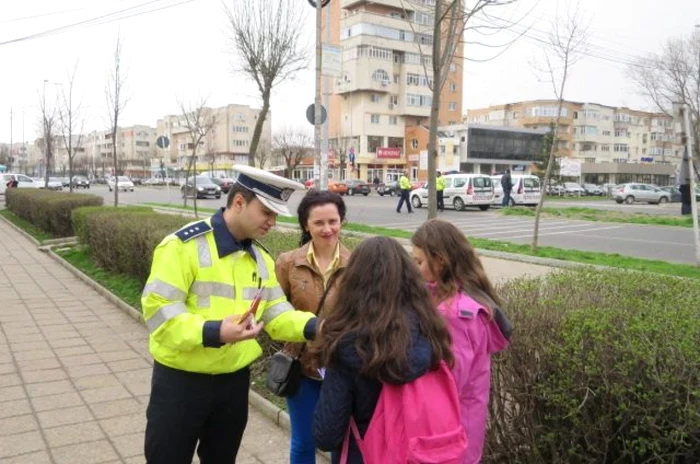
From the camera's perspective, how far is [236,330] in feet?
6.66

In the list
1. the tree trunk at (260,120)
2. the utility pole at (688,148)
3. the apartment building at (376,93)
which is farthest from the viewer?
the apartment building at (376,93)

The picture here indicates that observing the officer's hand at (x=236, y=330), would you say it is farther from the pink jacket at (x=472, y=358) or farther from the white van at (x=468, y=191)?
the white van at (x=468, y=191)

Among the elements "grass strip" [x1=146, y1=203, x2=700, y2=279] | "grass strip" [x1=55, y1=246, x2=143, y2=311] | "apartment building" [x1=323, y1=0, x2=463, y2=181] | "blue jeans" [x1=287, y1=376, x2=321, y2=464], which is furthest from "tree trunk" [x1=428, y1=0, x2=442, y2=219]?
→ "apartment building" [x1=323, y1=0, x2=463, y2=181]

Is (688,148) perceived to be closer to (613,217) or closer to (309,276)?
(309,276)

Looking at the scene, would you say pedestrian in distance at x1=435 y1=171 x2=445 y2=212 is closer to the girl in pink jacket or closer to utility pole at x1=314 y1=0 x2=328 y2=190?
utility pole at x1=314 y1=0 x2=328 y2=190

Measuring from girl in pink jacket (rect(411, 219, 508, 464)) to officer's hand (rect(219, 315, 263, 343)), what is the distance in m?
0.71

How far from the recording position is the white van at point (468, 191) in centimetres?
2747

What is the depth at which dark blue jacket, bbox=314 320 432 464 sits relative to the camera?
1882mm

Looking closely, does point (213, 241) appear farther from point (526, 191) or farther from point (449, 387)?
point (526, 191)

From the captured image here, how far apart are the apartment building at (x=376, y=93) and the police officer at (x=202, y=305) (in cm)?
6666

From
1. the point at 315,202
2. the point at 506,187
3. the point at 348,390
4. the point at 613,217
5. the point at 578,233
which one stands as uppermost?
the point at 506,187

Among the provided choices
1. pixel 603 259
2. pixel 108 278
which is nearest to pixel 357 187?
pixel 603 259

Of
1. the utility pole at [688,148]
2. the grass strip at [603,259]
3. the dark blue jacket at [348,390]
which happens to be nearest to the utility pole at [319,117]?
the grass strip at [603,259]

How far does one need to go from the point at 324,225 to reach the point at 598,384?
4.55ft
